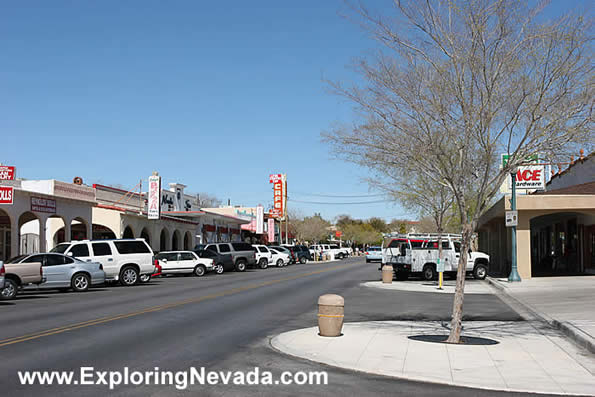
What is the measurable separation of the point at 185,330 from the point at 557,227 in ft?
121

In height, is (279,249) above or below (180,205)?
below

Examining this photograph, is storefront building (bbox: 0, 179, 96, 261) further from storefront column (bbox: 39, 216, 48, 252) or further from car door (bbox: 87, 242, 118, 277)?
car door (bbox: 87, 242, 118, 277)

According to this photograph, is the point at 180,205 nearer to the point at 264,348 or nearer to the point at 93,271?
the point at 93,271

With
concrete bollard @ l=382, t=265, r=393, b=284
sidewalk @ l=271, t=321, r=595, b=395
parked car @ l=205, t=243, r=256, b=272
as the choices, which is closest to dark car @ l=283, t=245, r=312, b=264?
parked car @ l=205, t=243, r=256, b=272

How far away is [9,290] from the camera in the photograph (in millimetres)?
22234

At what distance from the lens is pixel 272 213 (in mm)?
78312

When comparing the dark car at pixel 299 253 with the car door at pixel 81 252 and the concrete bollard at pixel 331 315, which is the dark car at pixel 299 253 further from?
the concrete bollard at pixel 331 315

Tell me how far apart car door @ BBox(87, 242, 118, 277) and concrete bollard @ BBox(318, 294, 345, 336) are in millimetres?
18754

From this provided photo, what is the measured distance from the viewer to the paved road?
8.40 metres

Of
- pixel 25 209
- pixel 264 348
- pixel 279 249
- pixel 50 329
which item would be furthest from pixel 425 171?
pixel 279 249

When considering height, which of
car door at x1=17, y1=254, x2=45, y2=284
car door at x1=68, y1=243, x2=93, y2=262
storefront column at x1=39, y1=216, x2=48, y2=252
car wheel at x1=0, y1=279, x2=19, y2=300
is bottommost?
car wheel at x1=0, y1=279, x2=19, y2=300

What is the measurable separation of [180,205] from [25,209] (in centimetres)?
2517

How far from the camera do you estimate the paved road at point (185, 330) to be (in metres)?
8.40

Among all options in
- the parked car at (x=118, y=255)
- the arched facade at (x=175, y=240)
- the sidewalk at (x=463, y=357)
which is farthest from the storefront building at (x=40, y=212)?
the sidewalk at (x=463, y=357)
